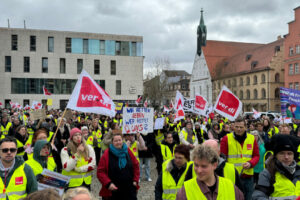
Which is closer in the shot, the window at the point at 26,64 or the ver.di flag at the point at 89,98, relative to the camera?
the ver.di flag at the point at 89,98

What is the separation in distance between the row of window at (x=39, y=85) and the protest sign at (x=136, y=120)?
41.5m

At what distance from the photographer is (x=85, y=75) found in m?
6.93

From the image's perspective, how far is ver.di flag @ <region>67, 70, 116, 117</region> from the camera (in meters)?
6.61

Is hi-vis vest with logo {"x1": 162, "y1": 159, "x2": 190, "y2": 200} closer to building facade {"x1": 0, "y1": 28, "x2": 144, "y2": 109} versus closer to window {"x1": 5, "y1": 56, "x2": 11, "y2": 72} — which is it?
building facade {"x1": 0, "y1": 28, "x2": 144, "y2": 109}

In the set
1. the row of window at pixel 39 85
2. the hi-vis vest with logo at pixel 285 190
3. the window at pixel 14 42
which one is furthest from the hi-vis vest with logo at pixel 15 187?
the window at pixel 14 42

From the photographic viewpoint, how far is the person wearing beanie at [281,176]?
10.6 feet

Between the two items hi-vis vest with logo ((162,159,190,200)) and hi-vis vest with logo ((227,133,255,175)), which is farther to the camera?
hi-vis vest with logo ((227,133,255,175))

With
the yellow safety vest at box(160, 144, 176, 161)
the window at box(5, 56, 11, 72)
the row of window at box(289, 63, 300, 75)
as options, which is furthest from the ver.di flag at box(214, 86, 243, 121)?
the row of window at box(289, 63, 300, 75)

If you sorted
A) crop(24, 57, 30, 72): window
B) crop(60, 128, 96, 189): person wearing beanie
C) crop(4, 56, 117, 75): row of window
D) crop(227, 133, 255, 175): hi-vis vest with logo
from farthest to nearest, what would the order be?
crop(24, 57, 30, 72): window
crop(4, 56, 117, 75): row of window
crop(227, 133, 255, 175): hi-vis vest with logo
crop(60, 128, 96, 189): person wearing beanie

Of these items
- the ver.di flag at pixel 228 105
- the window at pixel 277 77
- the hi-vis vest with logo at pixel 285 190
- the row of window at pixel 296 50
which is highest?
the row of window at pixel 296 50

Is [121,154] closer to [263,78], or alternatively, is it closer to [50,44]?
[50,44]

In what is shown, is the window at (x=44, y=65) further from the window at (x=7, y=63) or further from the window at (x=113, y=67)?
the window at (x=113, y=67)

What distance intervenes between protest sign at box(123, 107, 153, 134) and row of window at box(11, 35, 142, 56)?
42.4 meters

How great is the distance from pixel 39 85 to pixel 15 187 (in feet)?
147
